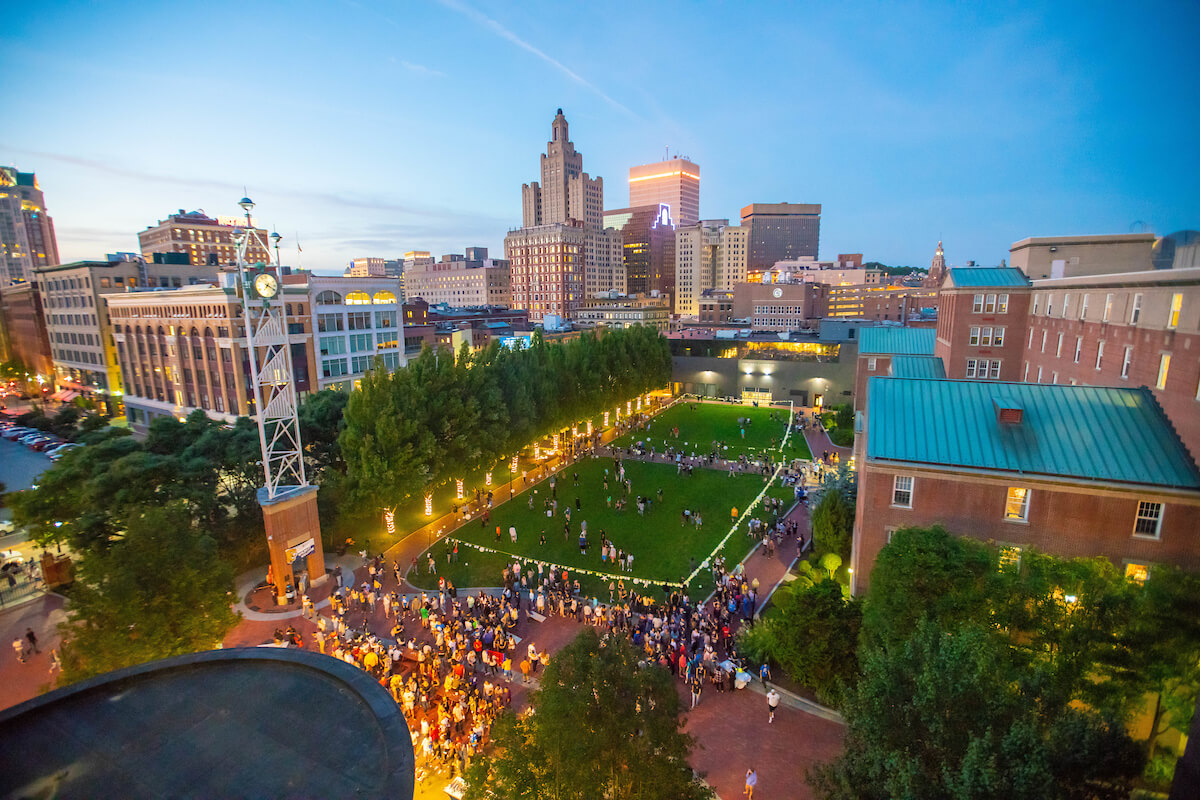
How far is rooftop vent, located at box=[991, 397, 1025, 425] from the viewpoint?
70.1ft

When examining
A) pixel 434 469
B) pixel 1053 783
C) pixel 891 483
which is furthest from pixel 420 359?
pixel 1053 783

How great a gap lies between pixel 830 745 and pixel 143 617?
21684mm

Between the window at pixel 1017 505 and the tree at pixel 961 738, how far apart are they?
31.7ft

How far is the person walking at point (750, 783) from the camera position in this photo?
15.8 meters

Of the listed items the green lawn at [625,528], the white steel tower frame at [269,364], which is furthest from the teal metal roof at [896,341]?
the white steel tower frame at [269,364]

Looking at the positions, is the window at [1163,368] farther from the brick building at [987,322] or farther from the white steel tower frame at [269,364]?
the white steel tower frame at [269,364]

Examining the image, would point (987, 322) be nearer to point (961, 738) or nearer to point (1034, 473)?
point (1034, 473)

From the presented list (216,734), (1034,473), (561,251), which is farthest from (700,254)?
(216,734)

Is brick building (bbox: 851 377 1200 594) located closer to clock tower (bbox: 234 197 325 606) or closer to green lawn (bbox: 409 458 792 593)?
green lawn (bbox: 409 458 792 593)

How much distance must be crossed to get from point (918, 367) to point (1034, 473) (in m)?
26.0

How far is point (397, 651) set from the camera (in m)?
22.2

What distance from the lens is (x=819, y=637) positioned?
1961 cm

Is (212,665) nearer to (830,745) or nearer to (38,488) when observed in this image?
(830,745)

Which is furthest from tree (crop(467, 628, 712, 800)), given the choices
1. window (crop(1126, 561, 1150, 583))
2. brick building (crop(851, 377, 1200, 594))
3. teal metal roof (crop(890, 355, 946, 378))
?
teal metal roof (crop(890, 355, 946, 378))
